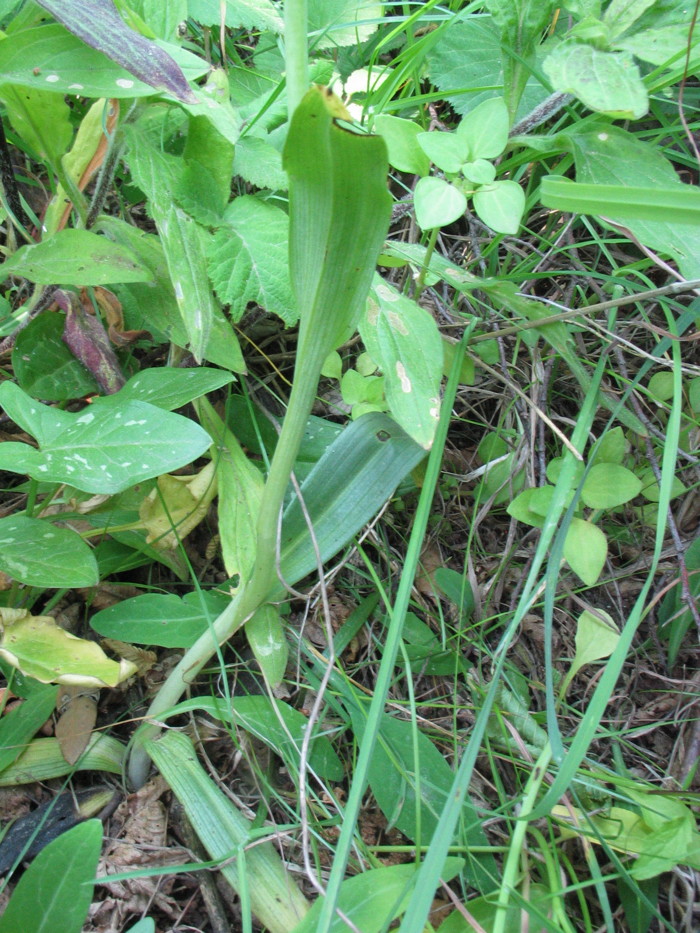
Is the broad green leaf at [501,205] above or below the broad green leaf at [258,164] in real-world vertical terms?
below

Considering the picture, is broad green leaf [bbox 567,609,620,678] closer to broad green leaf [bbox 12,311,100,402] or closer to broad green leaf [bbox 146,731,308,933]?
broad green leaf [bbox 146,731,308,933]

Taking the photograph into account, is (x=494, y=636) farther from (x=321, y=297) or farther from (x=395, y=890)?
(x=321, y=297)

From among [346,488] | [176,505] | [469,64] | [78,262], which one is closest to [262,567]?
[346,488]

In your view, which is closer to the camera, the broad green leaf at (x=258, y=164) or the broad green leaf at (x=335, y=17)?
the broad green leaf at (x=258, y=164)

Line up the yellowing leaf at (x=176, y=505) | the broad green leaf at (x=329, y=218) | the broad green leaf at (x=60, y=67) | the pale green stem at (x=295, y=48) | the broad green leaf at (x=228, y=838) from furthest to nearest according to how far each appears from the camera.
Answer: the yellowing leaf at (x=176, y=505)
the broad green leaf at (x=228, y=838)
the broad green leaf at (x=60, y=67)
the pale green stem at (x=295, y=48)
the broad green leaf at (x=329, y=218)

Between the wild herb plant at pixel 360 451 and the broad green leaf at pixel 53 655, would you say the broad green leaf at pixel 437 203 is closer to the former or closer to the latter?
the wild herb plant at pixel 360 451

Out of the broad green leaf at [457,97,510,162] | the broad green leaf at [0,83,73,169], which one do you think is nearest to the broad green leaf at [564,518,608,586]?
the broad green leaf at [457,97,510,162]

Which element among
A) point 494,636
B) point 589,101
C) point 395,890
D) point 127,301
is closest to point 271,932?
point 395,890

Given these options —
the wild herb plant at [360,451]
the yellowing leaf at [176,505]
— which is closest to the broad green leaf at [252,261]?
the wild herb plant at [360,451]
